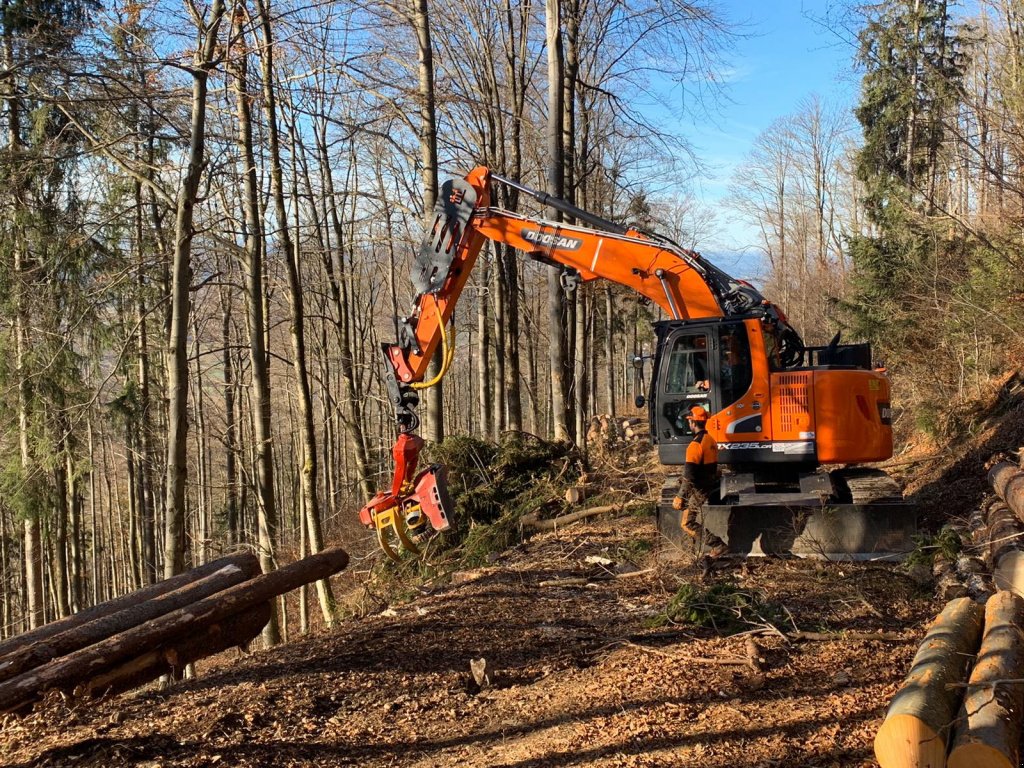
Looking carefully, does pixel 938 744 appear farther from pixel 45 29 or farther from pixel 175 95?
pixel 45 29

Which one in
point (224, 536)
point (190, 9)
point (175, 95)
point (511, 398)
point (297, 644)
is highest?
point (190, 9)

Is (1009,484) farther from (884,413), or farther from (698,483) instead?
(698,483)

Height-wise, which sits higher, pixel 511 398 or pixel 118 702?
pixel 511 398

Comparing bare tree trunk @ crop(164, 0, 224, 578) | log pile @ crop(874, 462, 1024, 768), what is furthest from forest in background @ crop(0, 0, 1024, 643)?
log pile @ crop(874, 462, 1024, 768)

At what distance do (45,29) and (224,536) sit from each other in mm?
21112

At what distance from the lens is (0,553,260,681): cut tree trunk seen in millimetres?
5395

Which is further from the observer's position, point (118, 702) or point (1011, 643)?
point (118, 702)

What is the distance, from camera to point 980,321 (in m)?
14.4

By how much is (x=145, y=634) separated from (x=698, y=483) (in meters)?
5.74

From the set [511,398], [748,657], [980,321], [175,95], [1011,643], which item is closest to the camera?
[1011,643]

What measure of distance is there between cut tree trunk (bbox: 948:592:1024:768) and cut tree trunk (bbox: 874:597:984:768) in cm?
8

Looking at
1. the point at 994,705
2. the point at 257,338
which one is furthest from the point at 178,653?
the point at 257,338

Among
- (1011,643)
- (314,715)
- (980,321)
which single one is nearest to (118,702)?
(314,715)

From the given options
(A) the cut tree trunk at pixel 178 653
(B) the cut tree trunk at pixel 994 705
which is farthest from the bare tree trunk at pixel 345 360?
(B) the cut tree trunk at pixel 994 705
